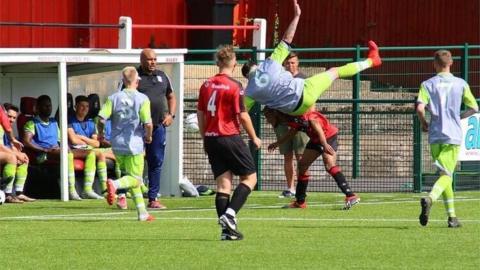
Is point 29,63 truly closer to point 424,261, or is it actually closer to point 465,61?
point 465,61

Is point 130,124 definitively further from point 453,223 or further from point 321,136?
point 453,223

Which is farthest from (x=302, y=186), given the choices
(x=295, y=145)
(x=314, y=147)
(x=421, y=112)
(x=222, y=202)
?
(x=222, y=202)

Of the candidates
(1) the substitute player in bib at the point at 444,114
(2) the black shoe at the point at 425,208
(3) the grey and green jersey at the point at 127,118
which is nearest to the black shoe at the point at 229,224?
(2) the black shoe at the point at 425,208

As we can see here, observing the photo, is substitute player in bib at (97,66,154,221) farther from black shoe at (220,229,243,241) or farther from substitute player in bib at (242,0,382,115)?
black shoe at (220,229,243,241)

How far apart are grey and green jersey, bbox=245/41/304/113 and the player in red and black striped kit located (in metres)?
2.12

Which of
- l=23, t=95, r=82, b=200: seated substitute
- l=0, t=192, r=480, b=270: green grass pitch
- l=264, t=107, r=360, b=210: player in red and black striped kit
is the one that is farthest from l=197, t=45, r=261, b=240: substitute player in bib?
l=23, t=95, r=82, b=200: seated substitute

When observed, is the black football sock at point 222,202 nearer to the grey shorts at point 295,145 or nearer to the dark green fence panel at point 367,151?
the grey shorts at point 295,145

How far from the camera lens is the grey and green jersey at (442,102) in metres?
15.6

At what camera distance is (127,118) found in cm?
1700

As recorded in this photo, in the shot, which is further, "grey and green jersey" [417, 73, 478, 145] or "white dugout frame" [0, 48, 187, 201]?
"white dugout frame" [0, 48, 187, 201]

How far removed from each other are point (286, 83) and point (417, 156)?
7.32 meters

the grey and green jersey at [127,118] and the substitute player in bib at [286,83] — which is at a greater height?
Answer: the substitute player in bib at [286,83]

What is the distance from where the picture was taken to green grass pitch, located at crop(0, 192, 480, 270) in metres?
12.5

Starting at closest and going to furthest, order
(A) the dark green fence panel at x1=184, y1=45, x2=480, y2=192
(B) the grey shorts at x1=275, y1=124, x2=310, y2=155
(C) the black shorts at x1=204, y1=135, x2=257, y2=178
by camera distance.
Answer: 1. (C) the black shorts at x1=204, y1=135, x2=257, y2=178
2. (B) the grey shorts at x1=275, y1=124, x2=310, y2=155
3. (A) the dark green fence panel at x1=184, y1=45, x2=480, y2=192
